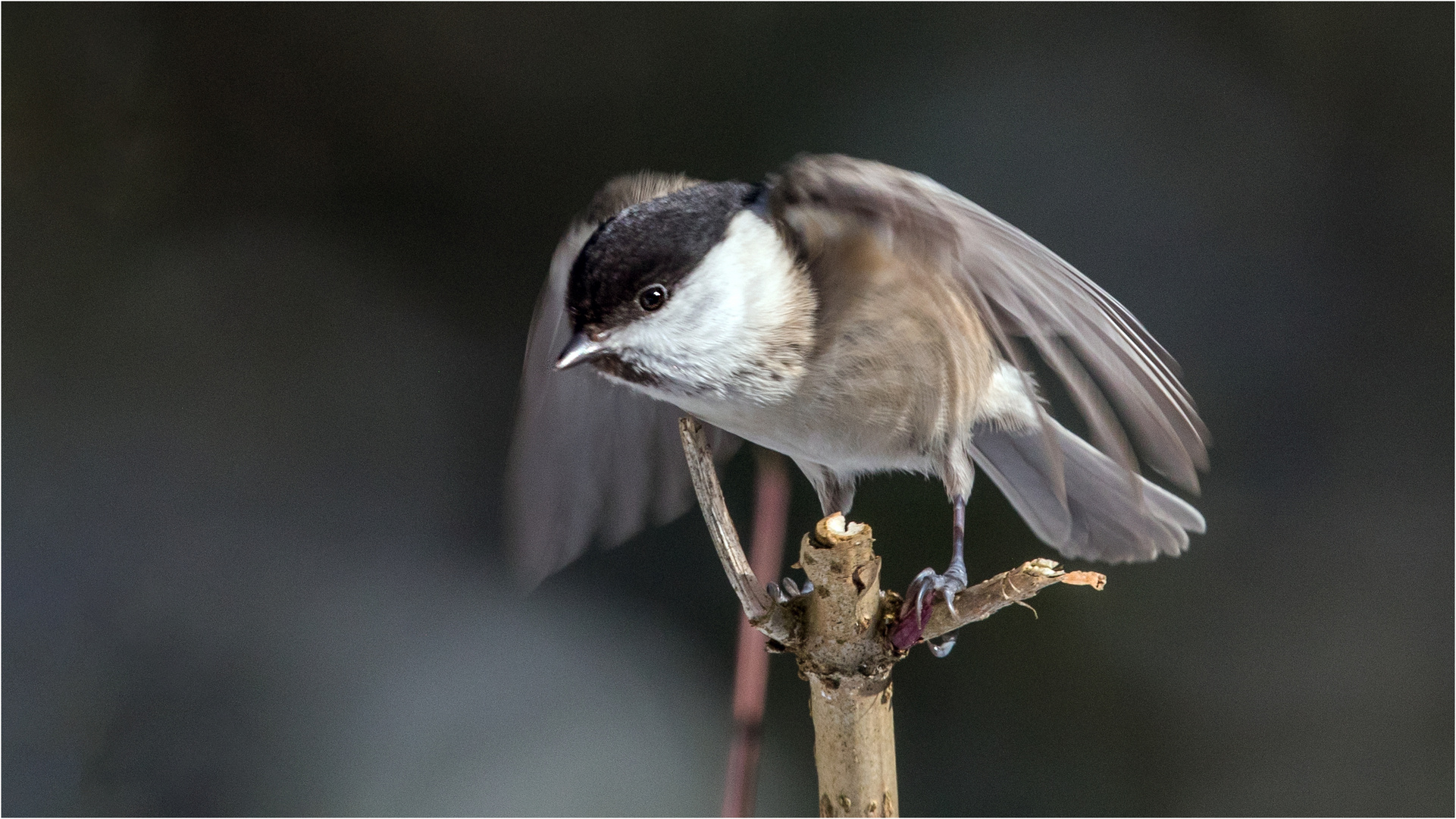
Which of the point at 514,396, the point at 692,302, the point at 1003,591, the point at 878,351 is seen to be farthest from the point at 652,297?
the point at 514,396

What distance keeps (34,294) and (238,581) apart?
340 mm

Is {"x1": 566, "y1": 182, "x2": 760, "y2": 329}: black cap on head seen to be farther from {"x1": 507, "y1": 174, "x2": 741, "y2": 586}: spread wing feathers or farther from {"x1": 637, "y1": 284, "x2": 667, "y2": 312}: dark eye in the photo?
{"x1": 507, "y1": 174, "x2": 741, "y2": 586}: spread wing feathers

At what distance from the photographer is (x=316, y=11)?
1065mm

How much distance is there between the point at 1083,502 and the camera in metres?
0.91

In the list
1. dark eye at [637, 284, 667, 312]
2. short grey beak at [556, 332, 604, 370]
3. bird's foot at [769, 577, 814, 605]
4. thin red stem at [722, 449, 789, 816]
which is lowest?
thin red stem at [722, 449, 789, 816]

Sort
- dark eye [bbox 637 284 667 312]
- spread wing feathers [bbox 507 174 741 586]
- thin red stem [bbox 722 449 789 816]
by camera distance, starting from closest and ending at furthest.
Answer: thin red stem [bbox 722 449 789 816]
dark eye [bbox 637 284 667 312]
spread wing feathers [bbox 507 174 741 586]

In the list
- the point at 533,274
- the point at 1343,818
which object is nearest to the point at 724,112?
the point at 533,274

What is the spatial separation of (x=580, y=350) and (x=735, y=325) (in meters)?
0.10

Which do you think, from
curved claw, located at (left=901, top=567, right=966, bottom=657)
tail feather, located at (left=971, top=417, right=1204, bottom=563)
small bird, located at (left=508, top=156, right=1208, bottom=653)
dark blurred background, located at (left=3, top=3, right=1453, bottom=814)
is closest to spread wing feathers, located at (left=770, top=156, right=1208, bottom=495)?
small bird, located at (left=508, top=156, right=1208, bottom=653)

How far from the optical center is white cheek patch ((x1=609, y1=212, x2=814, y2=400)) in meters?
0.65

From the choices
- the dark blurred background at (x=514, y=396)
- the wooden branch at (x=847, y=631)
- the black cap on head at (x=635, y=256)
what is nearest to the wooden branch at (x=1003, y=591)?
the wooden branch at (x=847, y=631)

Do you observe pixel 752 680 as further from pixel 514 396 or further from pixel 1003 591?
pixel 514 396

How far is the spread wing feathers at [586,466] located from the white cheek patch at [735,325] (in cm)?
17

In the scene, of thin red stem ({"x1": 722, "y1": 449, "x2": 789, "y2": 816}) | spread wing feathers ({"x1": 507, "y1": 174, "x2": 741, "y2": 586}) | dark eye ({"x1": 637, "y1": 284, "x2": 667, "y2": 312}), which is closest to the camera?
thin red stem ({"x1": 722, "y1": 449, "x2": 789, "y2": 816})
